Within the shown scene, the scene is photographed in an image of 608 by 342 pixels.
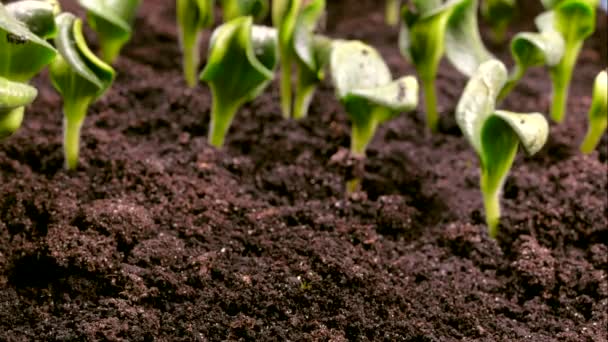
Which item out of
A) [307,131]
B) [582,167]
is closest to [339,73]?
[307,131]

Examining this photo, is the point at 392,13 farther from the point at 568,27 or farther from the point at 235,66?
the point at 235,66

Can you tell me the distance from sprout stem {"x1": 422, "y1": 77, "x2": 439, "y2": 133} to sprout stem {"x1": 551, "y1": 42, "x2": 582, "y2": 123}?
0.69ft

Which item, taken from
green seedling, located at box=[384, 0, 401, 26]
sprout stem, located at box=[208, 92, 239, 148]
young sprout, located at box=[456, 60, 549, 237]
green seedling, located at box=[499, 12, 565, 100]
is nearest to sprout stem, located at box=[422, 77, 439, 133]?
green seedling, located at box=[499, 12, 565, 100]

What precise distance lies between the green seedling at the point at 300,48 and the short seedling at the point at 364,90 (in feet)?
0.15

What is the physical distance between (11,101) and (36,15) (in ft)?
0.77

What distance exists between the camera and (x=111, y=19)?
1360mm

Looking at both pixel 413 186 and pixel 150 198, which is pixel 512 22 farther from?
pixel 150 198

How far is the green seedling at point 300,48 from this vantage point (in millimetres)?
1396

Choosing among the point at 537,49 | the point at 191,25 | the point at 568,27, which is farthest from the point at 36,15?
the point at 568,27

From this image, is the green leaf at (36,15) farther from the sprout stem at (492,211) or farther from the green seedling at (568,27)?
the green seedling at (568,27)

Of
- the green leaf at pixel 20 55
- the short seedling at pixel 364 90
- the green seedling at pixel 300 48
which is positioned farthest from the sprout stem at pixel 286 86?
the green leaf at pixel 20 55

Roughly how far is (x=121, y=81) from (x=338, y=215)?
56 cm

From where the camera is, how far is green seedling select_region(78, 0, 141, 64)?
4.45 ft

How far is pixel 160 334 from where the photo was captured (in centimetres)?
103
